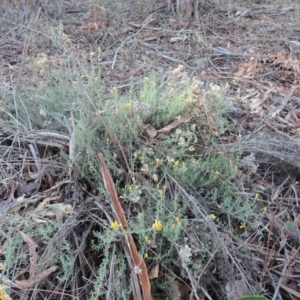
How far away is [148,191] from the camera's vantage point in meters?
1.50

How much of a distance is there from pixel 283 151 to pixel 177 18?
2374mm

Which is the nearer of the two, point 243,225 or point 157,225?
point 157,225

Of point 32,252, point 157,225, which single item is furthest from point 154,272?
point 32,252

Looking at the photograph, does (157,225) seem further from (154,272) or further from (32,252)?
(32,252)

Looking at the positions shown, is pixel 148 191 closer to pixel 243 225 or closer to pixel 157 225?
pixel 157 225

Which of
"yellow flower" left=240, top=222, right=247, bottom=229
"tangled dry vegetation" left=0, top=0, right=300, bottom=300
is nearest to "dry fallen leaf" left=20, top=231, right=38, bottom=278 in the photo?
"tangled dry vegetation" left=0, top=0, right=300, bottom=300

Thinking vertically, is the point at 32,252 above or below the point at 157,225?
below

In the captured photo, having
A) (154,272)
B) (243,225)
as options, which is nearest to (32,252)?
(154,272)

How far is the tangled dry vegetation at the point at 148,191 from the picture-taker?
1.34 metres

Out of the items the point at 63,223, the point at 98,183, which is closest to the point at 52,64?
the point at 98,183

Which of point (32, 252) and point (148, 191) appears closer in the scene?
point (32, 252)

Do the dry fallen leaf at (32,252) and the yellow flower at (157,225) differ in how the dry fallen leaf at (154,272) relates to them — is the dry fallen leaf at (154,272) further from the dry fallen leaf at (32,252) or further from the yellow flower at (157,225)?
the dry fallen leaf at (32,252)

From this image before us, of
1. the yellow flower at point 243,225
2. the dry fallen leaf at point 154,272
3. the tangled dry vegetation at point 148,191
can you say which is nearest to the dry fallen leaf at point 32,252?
the tangled dry vegetation at point 148,191

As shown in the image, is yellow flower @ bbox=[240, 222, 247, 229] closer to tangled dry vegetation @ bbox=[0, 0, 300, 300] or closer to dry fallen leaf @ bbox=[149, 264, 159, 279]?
tangled dry vegetation @ bbox=[0, 0, 300, 300]
